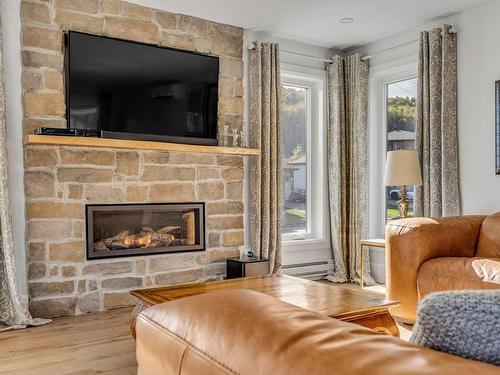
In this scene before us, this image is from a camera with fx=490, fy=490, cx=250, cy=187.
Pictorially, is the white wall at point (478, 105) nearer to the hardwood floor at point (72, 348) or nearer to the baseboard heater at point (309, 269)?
the baseboard heater at point (309, 269)

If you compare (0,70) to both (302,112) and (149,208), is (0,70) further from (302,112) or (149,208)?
(302,112)

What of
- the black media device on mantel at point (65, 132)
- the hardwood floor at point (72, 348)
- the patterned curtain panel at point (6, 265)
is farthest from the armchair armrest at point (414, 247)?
the patterned curtain panel at point (6, 265)

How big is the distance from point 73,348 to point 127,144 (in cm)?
157

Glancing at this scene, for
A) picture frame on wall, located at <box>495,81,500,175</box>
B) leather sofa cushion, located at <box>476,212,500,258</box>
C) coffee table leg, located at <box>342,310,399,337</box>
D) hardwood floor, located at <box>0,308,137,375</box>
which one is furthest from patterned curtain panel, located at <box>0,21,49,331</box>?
picture frame on wall, located at <box>495,81,500,175</box>

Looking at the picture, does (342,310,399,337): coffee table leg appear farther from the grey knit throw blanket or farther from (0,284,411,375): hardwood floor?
the grey knit throw blanket

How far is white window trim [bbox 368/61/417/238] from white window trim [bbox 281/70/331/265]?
484 mm

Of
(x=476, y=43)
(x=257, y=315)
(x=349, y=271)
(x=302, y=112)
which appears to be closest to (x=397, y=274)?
(x=349, y=271)

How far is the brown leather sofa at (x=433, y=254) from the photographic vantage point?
3064mm

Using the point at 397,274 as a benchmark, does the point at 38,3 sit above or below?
above

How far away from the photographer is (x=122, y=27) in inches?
159

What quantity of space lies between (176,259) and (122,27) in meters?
2.00

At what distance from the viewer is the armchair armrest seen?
327 cm

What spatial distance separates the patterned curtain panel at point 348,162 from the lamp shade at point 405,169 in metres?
0.90

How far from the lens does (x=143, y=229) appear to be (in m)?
4.16
